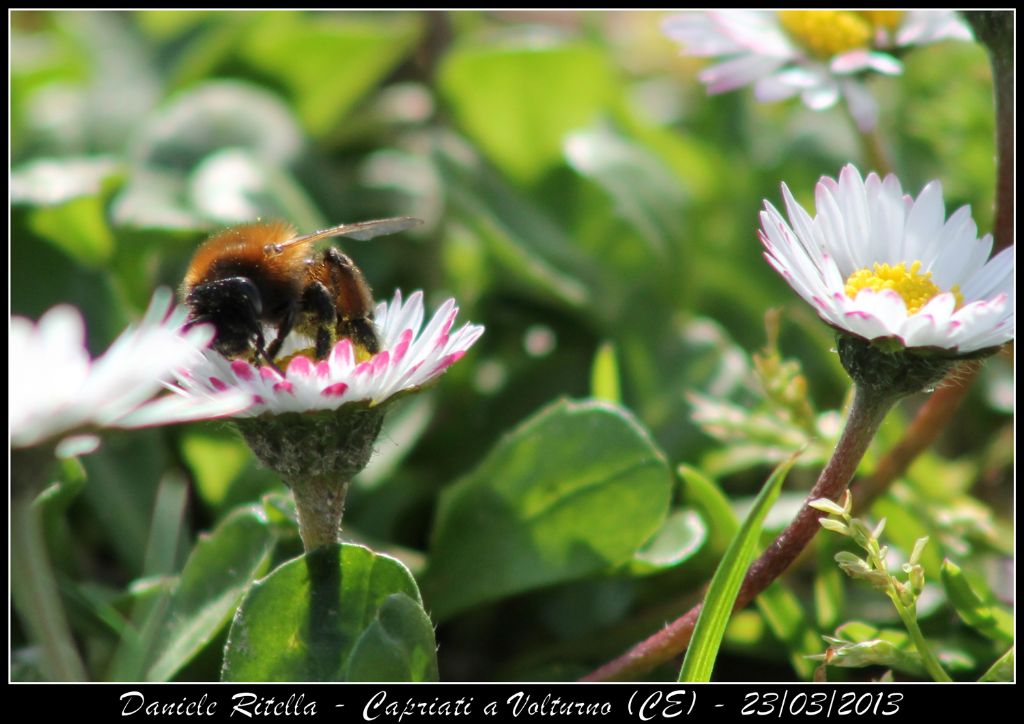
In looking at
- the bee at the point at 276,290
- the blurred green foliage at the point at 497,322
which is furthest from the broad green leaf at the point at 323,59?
the bee at the point at 276,290

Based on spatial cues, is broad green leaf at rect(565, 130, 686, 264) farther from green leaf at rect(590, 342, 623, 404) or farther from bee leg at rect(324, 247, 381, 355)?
bee leg at rect(324, 247, 381, 355)

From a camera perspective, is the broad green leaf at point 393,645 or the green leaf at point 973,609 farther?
the green leaf at point 973,609

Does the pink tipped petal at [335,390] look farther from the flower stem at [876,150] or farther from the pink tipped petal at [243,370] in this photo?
the flower stem at [876,150]

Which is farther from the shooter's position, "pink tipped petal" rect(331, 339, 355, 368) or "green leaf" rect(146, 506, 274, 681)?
"green leaf" rect(146, 506, 274, 681)

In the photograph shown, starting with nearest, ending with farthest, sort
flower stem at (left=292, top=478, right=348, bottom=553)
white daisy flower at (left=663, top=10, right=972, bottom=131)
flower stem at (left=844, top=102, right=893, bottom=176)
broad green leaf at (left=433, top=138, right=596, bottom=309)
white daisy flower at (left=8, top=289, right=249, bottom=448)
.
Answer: white daisy flower at (left=8, top=289, right=249, bottom=448) → flower stem at (left=292, top=478, right=348, bottom=553) → white daisy flower at (left=663, top=10, right=972, bottom=131) → flower stem at (left=844, top=102, right=893, bottom=176) → broad green leaf at (left=433, top=138, right=596, bottom=309)

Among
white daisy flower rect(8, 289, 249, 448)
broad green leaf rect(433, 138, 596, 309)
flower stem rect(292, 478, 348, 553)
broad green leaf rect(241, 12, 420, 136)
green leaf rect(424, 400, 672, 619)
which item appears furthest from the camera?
broad green leaf rect(241, 12, 420, 136)

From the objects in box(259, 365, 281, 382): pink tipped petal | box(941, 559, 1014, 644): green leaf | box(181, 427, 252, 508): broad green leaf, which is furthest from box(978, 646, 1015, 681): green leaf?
box(181, 427, 252, 508): broad green leaf
